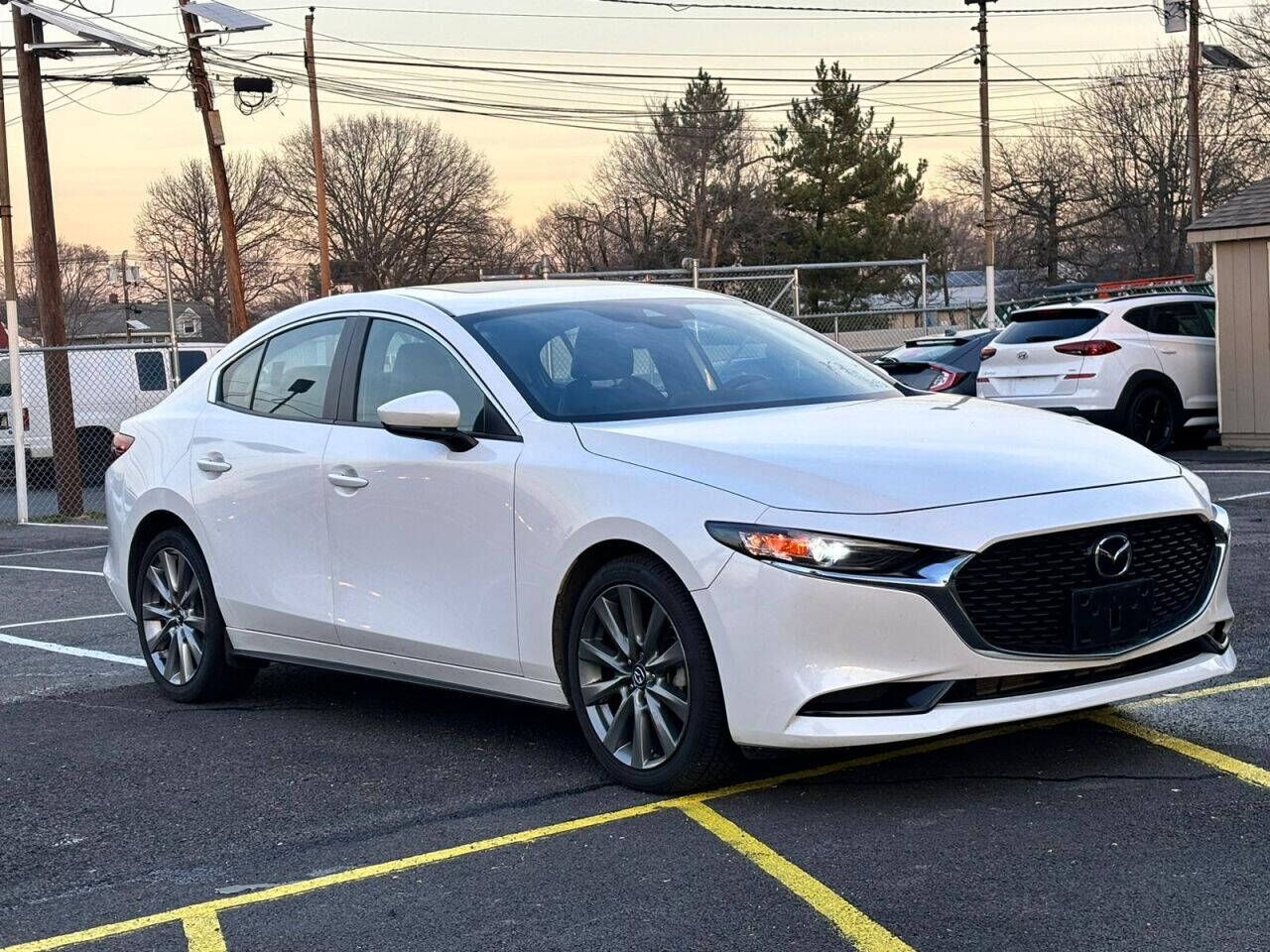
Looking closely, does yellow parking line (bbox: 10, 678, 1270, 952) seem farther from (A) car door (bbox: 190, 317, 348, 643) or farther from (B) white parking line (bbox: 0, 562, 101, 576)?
(B) white parking line (bbox: 0, 562, 101, 576)

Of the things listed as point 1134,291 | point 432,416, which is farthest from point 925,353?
point 432,416

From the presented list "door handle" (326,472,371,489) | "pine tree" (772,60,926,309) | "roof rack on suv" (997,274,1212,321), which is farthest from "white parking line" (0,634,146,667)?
"pine tree" (772,60,926,309)

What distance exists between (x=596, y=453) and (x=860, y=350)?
2399cm

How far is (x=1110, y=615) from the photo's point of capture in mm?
4562

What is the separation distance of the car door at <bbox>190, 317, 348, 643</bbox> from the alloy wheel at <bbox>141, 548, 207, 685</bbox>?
237mm

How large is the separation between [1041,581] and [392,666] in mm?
2400

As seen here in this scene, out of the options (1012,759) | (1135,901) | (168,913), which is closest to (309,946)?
(168,913)

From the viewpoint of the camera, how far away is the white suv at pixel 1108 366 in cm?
1669

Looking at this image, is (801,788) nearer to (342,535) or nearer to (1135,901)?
(1135,901)

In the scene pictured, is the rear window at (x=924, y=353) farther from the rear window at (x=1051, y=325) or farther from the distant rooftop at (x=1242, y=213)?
the distant rooftop at (x=1242, y=213)

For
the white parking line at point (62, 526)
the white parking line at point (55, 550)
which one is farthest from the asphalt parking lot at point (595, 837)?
the white parking line at point (62, 526)

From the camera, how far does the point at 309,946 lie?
12.5ft

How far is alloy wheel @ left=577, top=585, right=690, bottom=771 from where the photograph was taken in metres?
4.74

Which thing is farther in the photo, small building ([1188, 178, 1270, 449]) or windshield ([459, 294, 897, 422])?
small building ([1188, 178, 1270, 449])
